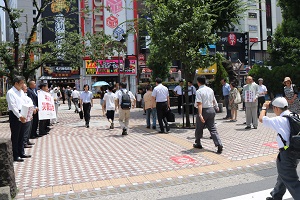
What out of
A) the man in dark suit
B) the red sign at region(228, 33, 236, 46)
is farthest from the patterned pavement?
the red sign at region(228, 33, 236, 46)

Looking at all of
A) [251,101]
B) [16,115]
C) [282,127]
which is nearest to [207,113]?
[282,127]

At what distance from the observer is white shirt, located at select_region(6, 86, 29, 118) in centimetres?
684

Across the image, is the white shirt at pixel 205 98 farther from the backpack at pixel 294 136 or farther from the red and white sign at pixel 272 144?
the backpack at pixel 294 136

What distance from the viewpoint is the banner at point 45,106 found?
35.7 feet

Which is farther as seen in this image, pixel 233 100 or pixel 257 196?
pixel 233 100

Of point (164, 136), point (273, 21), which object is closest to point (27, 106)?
point (164, 136)

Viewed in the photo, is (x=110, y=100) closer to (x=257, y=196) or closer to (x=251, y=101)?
(x=251, y=101)

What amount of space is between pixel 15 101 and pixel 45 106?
416 centimetres

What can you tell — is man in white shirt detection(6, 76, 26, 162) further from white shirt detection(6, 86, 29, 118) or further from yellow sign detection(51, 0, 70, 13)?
yellow sign detection(51, 0, 70, 13)

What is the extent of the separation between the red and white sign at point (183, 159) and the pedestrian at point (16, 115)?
10.9 feet

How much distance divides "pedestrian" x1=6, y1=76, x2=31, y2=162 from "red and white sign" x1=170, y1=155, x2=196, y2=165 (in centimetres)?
332

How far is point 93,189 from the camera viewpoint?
5.38 meters

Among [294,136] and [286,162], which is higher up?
[294,136]

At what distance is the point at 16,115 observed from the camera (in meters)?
6.83
